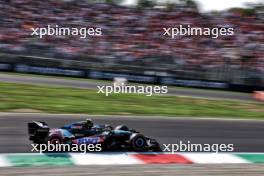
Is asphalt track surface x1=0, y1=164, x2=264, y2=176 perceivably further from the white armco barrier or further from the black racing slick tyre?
the white armco barrier

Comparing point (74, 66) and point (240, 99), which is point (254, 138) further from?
point (74, 66)

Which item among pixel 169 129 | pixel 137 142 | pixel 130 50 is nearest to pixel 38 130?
pixel 137 142

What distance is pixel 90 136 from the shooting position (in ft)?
27.7

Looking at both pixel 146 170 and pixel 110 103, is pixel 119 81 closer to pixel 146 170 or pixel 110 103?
pixel 110 103

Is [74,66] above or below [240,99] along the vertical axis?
above

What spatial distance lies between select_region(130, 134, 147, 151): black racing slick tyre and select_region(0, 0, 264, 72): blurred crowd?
13.1 meters

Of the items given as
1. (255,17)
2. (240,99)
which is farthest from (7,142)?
(255,17)

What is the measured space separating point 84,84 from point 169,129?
9378 mm

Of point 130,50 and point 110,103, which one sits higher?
point 130,50

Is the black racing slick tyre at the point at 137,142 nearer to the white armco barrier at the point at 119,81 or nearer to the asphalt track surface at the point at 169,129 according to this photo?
the asphalt track surface at the point at 169,129

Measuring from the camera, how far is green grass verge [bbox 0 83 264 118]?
13578 mm

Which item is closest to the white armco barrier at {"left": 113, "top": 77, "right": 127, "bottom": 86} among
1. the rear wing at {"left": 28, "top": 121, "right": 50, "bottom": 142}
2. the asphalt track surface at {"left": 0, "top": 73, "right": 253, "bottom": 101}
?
the asphalt track surface at {"left": 0, "top": 73, "right": 253, "bottom": 101}

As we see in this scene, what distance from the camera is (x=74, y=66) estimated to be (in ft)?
72.5

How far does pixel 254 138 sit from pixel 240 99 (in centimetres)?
871
